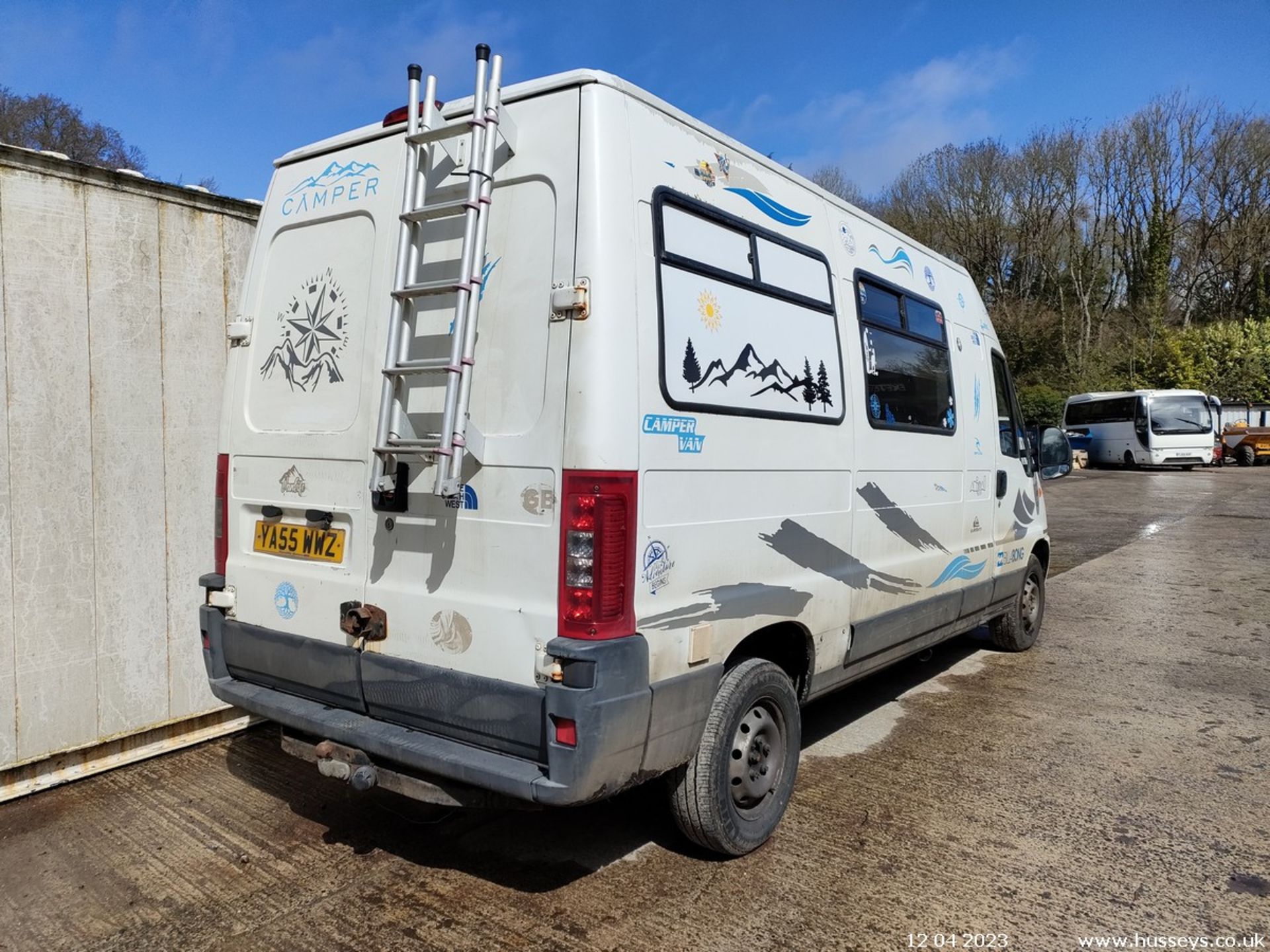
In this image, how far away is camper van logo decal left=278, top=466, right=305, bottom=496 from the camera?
3.57 metres

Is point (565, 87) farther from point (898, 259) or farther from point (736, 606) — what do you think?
point (898, 259)

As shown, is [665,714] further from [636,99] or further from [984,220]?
[984,220]

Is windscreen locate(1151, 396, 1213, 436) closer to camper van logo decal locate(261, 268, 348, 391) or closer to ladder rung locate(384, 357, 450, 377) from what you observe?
camper van logo decal locate(261, 268, 348, 391)

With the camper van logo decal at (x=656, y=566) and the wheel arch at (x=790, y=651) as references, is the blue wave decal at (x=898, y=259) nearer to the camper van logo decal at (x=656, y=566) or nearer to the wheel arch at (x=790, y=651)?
the wheel arch at (x=790, y=651)

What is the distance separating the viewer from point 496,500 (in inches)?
118

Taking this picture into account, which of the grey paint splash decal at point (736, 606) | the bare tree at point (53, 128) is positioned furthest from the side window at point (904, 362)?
the bare tree at point (53, 128)

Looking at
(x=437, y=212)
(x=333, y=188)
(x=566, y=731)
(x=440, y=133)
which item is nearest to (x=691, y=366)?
(x=437, y=212)

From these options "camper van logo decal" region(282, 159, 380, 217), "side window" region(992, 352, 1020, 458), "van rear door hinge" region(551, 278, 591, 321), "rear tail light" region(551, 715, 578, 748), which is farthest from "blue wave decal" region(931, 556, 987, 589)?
"camper van logo decal" region(282, 159, 380, 217)

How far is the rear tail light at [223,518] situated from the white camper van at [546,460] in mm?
20

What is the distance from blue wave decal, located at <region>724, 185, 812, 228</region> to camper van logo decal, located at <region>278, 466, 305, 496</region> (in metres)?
2.05

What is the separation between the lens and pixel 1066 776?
173 inches

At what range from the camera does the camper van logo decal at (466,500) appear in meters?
3.04

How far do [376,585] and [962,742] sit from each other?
3368 millimetres

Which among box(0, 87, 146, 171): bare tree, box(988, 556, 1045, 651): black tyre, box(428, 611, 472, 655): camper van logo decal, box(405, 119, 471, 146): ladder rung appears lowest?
box(988, 556, 1045, 651): black tyre
